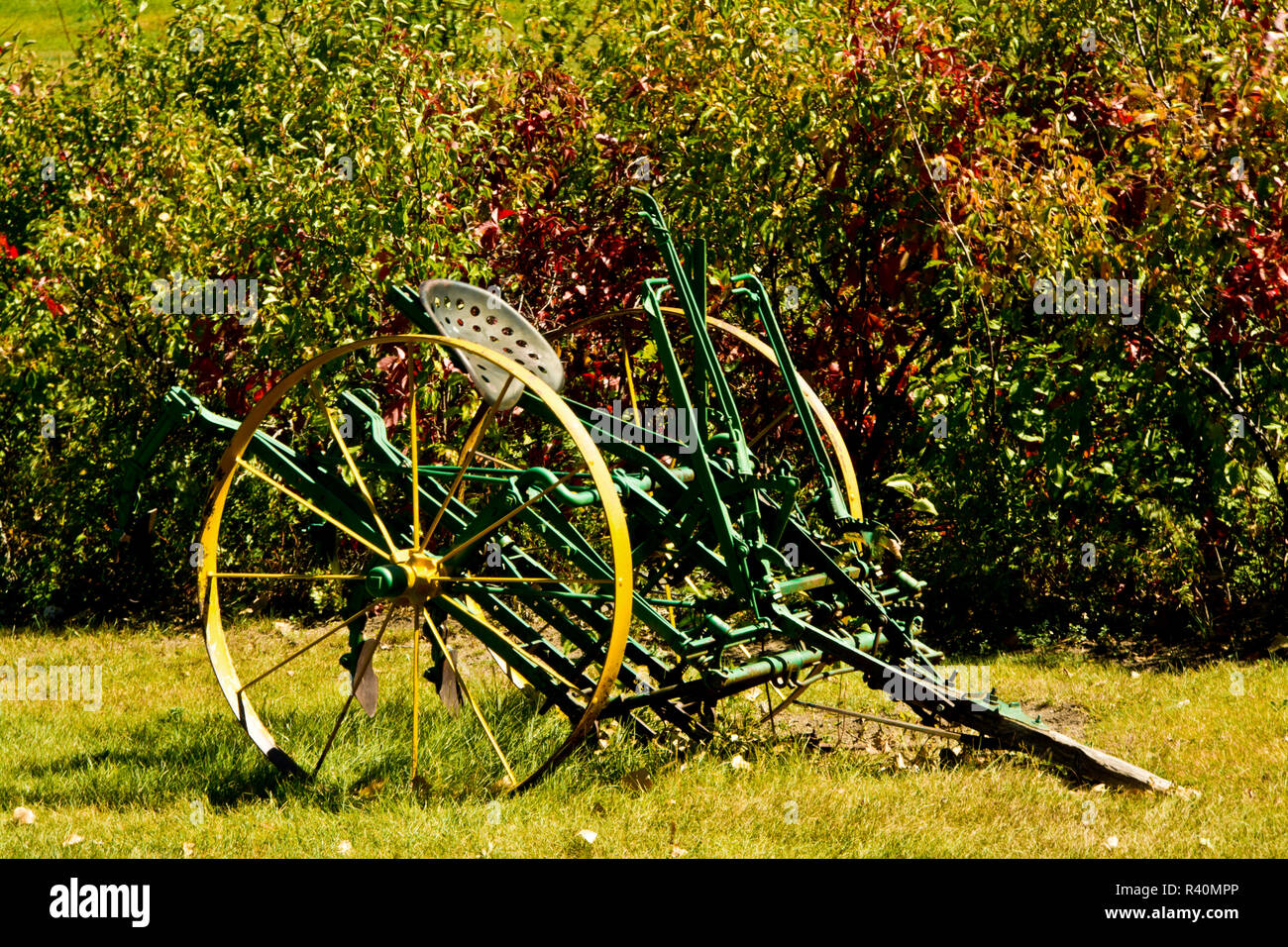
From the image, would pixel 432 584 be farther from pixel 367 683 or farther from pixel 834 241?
pixel 834 241

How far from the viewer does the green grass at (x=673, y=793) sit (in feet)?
12.8

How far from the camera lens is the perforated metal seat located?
160 inches

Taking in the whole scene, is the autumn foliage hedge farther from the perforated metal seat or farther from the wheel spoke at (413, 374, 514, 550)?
the wheel spoke at (413, 374, 514, 550)

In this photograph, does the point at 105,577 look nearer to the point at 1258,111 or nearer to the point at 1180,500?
the point at 1180,500

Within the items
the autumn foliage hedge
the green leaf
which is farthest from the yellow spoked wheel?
the green leaf

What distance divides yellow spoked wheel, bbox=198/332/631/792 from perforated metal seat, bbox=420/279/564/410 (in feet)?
0.07

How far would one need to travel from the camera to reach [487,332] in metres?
4.19

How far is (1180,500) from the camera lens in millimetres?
5941

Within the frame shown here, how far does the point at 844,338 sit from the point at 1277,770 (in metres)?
2.83

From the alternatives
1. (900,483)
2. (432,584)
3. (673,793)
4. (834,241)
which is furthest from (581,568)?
(834,241)

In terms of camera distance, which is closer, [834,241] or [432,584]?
[432,584]

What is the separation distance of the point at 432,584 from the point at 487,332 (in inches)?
31.1

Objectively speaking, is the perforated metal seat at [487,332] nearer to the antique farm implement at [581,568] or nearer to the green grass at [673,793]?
the antique farm implement at [581,568]

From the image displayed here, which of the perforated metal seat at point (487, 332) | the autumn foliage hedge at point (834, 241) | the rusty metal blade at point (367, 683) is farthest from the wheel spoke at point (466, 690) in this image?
the autumn foliage hedge at point (834, 241)
